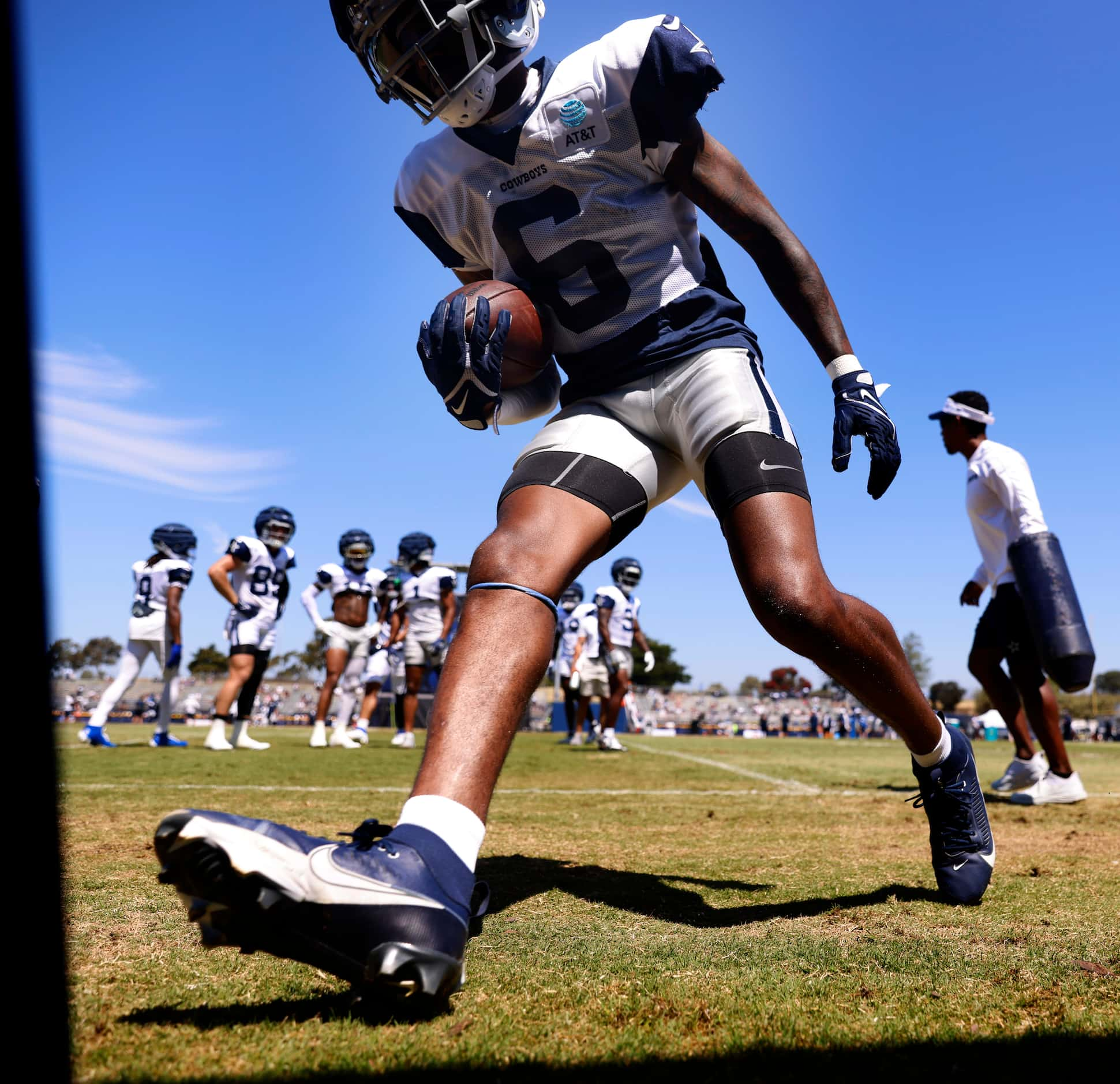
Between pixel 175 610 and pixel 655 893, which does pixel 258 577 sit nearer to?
pixel 175 610

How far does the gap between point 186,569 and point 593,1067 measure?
995cm

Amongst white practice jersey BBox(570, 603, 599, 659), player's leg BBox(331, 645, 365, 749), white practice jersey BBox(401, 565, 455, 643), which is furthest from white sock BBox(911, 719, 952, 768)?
white practice jersey BBox(570, 603, 599, 659)

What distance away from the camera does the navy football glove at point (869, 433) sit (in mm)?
2271

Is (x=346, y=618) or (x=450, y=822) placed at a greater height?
(x=346, y=618)

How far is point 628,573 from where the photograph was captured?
43.6ft

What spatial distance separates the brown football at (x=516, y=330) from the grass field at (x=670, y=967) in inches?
54.7

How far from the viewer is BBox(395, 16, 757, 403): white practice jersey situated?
91.4 inches

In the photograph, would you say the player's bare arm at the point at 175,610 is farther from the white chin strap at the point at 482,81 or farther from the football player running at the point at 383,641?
the white chin strap at the point at 482,81

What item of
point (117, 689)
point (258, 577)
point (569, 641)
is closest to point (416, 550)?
point (258, 577)

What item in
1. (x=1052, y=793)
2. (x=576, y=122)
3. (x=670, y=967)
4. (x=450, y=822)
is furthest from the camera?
(x=1052, y=793)

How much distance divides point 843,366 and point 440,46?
128 cm

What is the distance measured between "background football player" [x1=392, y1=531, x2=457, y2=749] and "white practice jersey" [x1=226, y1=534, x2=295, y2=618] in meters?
1.68

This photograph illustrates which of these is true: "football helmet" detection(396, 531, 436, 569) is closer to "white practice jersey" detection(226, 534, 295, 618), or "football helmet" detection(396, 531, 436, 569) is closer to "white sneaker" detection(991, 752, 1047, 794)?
"white practice jersey" detection(226, 534, 295, 618)

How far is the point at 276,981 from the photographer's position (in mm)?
1616
